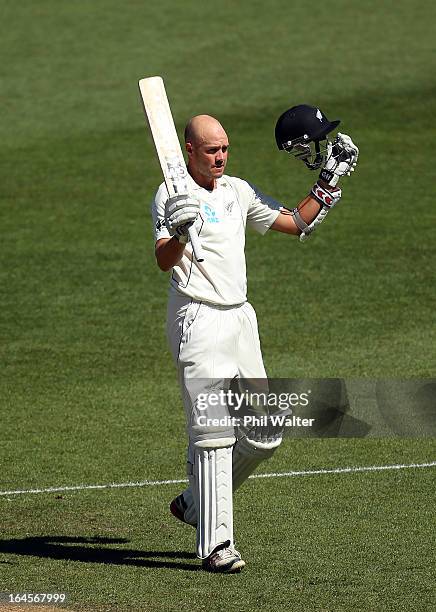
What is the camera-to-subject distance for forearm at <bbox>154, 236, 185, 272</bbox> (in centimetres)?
736

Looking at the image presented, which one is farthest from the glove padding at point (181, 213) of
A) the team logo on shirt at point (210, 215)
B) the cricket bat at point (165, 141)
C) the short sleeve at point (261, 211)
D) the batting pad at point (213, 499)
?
the batting pad at point (213, 499)

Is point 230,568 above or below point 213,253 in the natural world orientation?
below

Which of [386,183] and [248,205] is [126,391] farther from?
[386,183]

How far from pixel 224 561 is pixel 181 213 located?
6.31ft

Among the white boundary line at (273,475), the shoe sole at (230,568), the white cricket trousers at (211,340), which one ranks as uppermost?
the white cricket trousers at (211,340)

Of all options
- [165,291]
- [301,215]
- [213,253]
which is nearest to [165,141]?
[213,253]

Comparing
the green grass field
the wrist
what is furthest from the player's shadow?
the wrist

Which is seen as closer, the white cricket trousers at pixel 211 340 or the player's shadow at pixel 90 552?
the white cricket trousers at pixel 211 340

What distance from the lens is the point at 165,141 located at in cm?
782

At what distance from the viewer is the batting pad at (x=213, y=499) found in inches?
298

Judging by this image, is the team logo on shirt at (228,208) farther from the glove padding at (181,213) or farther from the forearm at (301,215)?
the glove padding at (181,213)

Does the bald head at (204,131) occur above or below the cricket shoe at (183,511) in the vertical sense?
above

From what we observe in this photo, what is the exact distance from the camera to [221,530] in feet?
24.8

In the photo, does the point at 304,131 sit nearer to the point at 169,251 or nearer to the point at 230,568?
the point at 169,251
